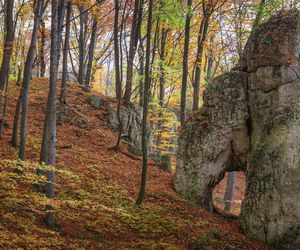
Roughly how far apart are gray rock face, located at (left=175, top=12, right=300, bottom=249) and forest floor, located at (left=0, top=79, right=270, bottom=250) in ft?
3.01

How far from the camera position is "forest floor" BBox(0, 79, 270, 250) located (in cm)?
695

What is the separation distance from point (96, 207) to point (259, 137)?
637 cm

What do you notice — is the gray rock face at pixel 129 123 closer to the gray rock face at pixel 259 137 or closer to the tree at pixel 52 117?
the gray rock face at pixel 259 137

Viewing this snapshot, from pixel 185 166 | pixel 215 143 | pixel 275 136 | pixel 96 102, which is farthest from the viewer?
pixel 96 102

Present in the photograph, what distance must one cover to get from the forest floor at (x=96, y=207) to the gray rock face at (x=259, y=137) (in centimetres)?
92

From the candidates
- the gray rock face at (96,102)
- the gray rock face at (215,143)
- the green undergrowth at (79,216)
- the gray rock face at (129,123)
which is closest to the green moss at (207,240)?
the green undergrowth at (79,216)

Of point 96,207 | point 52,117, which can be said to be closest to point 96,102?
point 52,117

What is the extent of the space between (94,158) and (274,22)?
9.19 meters

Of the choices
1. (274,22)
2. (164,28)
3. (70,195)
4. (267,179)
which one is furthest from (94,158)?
(164,28)

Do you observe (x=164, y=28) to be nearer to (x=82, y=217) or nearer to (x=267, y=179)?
(x=267, y=179)

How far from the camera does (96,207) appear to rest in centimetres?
846

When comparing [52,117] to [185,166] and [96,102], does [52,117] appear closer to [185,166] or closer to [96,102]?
[185,166]

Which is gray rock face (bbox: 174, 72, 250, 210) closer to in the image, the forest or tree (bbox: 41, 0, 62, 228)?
the forest

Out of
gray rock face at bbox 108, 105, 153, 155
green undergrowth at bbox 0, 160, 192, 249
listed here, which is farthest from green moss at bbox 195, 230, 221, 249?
gray rock face at bbox 108, 105, 153, 155
